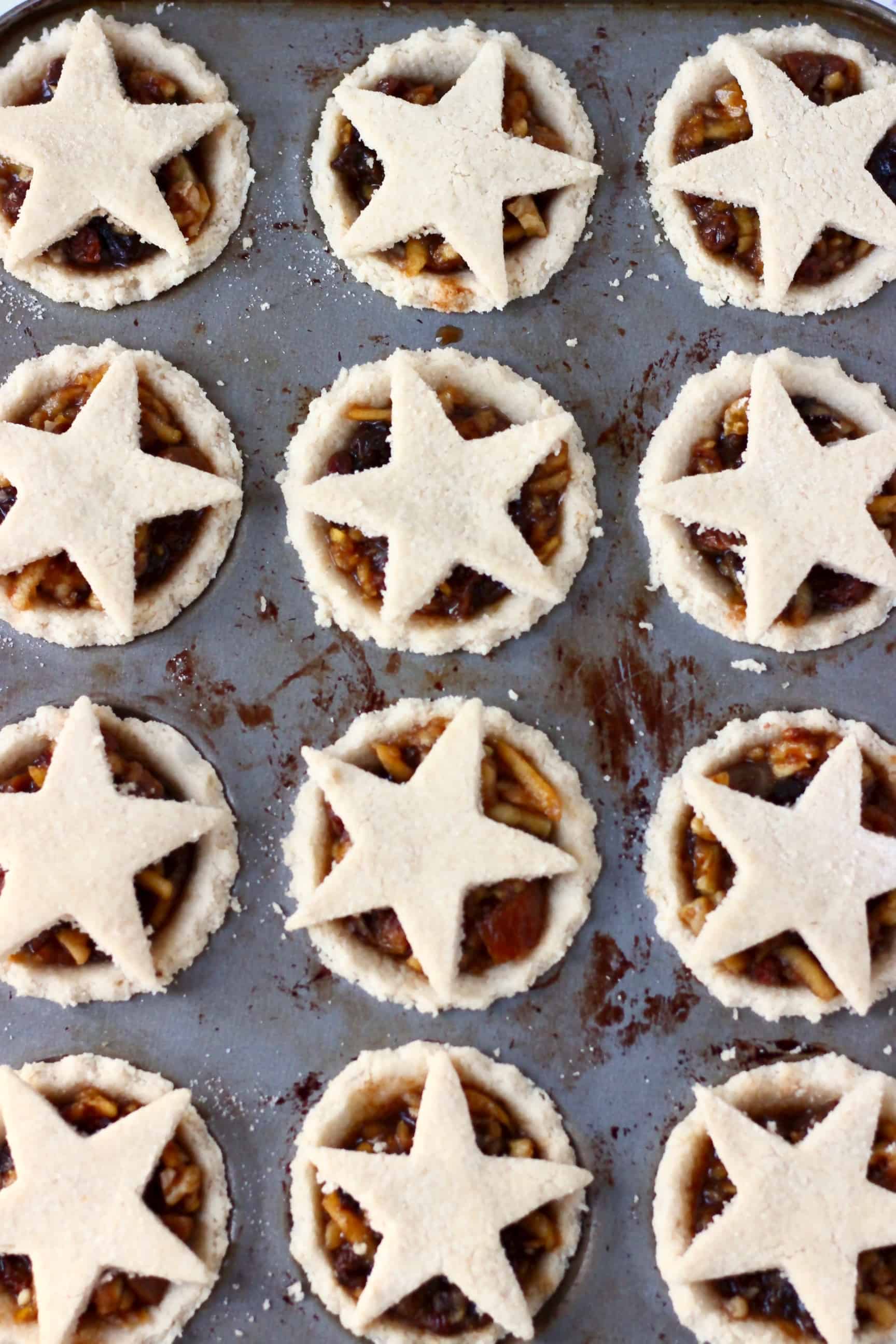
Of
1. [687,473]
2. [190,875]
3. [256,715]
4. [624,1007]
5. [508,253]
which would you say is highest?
[508,253]

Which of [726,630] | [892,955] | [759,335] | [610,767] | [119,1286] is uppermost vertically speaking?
[759,335]

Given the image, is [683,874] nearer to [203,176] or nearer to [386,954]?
[386,954]

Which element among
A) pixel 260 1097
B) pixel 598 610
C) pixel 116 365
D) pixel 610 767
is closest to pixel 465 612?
pixel 598 610

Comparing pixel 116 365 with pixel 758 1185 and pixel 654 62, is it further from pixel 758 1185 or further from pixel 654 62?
pixel 758 1185

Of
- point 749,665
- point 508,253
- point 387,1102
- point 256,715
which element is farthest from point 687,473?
point 387,1102

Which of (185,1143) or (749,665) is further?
(749,665)

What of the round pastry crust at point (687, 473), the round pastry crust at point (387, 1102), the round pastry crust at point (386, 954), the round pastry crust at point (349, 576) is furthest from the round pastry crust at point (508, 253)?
the round pastry crust at point (387, 1102)

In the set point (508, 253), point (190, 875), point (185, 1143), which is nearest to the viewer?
point (185, 1143)
